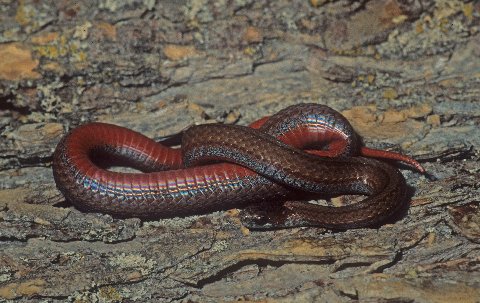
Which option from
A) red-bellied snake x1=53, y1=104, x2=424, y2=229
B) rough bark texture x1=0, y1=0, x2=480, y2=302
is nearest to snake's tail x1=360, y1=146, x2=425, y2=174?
red-bellied snake x1=53, y1=104, x2=424, y2=229

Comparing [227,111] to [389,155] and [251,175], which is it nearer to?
[251,175]

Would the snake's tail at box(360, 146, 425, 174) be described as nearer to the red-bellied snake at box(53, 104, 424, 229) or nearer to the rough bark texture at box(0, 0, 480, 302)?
the red-bellied snake at box(53, 104, 424, 229)

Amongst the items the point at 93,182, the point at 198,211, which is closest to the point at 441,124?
the point at 198,211

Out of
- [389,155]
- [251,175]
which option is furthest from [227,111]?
[389,155]

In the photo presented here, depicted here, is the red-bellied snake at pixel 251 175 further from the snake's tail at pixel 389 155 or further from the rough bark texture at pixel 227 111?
the rough bark texture at pixel 227 111

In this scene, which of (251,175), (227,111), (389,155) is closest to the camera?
(251,175)
